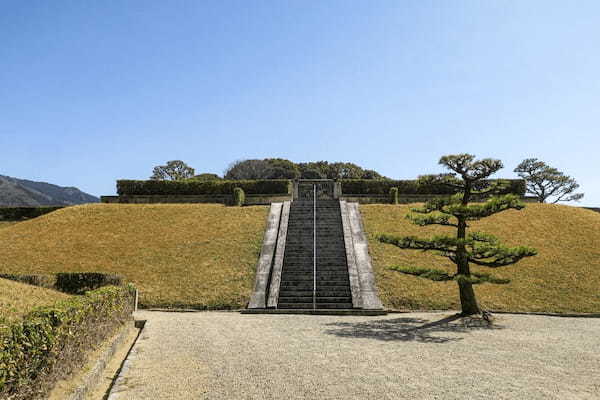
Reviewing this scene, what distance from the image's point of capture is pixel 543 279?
19.6 m

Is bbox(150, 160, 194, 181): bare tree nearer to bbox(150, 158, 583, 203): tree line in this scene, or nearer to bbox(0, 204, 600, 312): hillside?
bbox(150, 158, 583, 203): tree line

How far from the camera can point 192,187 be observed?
117 feet

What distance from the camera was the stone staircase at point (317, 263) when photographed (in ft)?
59.7

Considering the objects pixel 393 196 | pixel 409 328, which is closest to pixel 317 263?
pixel 409 328

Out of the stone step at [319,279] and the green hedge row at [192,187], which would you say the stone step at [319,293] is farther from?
the green hedge row at [192,187]

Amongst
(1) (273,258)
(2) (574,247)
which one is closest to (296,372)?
(1) (273,258)

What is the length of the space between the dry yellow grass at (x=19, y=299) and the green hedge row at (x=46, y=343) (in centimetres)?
152

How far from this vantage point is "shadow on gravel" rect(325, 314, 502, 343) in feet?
39.4

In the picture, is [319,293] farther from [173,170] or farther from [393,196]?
[173,170]

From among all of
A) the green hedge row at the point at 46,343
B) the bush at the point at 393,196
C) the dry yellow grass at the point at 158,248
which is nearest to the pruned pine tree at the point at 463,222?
the dry yellow grass at the point at 158,248

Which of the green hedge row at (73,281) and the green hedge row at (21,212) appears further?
the green hedge row at (21,212)

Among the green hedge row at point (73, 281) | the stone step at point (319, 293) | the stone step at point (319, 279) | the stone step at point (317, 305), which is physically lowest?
the stone step at point (317, 305)

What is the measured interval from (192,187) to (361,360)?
2866 centimetres

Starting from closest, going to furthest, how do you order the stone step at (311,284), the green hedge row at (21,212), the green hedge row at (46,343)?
the green hedge row at (46,343), the stone step at (311,284), the green hedge row at (21,212)
